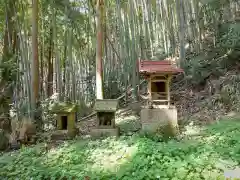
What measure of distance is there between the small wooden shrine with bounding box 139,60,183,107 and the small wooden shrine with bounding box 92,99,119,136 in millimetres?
1317

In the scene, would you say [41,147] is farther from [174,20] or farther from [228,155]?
[174,20]

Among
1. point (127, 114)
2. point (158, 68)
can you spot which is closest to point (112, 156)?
point (158, 68)

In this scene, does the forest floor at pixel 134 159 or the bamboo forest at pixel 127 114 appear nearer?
the forest floor at pixel 134 159

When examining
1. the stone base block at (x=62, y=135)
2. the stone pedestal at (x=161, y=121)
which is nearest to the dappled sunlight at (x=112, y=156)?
the stone pedestal at (x=161, y=121)

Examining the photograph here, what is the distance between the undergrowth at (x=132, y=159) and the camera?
4254mm

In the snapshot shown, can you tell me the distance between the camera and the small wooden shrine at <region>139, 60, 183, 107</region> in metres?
7.24

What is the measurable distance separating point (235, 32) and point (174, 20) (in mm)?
7296

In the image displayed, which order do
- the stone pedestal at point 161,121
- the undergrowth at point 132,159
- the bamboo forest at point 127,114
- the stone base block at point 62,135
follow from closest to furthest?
the undergrowth at point 132,159 < the bamboo forest at point 127,114 < the stone pedestal at point 161,121 < the stone base block at point 62,135

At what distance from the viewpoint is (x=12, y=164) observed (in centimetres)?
530

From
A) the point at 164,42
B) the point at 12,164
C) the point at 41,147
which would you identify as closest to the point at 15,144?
the point at 41,147

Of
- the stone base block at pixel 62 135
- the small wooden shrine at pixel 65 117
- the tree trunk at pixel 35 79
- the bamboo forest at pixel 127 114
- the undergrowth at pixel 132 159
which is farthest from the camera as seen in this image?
the tree trunk at pixel 35 79

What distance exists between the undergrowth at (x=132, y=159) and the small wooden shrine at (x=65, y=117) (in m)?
1.03

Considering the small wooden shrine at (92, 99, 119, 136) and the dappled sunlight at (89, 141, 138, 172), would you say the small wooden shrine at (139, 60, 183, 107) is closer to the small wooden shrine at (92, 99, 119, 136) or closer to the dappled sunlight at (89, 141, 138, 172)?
the small wooden shrine at (92, 99, 119, 136)

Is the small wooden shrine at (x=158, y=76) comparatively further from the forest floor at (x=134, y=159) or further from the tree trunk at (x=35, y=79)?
the tree trunk at (x=35, y=79)
